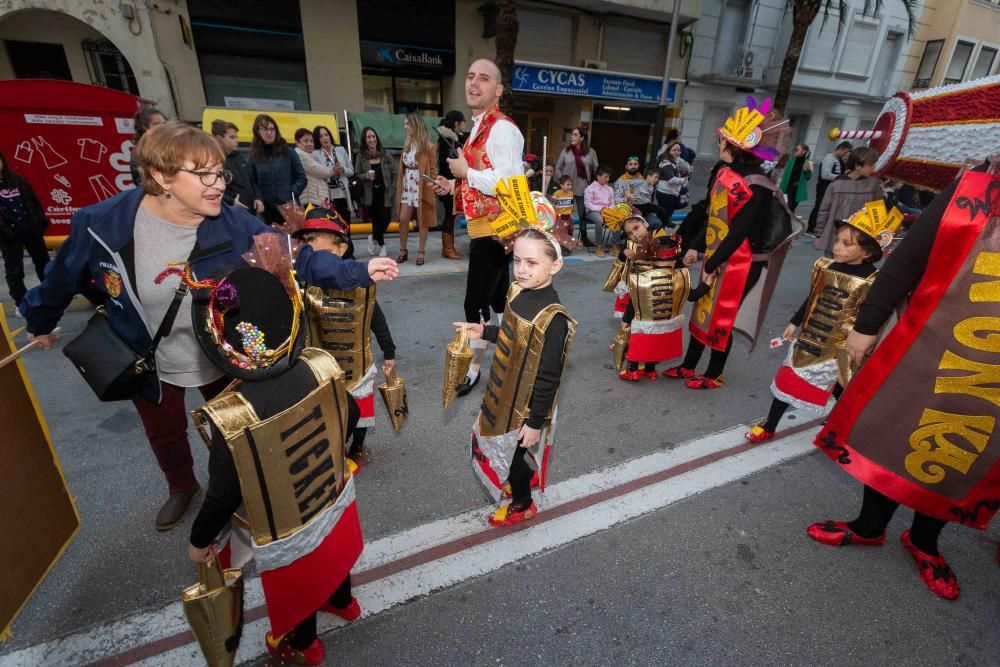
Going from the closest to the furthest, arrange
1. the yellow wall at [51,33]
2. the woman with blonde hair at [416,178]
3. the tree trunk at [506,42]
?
1. the woman with blonde hair at [416,178]
2. the tree trunk at [506,42]
3. the yellow wall at [51,33]

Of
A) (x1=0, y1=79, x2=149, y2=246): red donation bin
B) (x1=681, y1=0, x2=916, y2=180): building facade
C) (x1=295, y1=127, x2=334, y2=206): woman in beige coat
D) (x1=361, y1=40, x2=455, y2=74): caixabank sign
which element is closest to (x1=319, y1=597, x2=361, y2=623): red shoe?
(x1=295, y1=127, x2=334, y2=206): woman in beige coat

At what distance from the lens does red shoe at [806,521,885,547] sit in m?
2.41

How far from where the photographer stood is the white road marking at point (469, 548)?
1.87m

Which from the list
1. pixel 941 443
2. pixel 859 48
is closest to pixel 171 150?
pixel 941 443

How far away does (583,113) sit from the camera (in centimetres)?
1459

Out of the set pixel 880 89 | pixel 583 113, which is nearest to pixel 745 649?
pixel 583 113

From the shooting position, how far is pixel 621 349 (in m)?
4.12

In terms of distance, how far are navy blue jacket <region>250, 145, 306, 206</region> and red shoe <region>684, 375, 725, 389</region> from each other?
5.08m

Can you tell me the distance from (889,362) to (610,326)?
3.35 metres

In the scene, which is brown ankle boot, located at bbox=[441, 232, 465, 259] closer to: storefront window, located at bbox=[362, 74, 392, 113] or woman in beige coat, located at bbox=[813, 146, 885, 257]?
woman in beige coat, located at bbox=[813, 146, 885, 257]

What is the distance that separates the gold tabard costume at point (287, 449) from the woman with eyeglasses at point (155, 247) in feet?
2.65

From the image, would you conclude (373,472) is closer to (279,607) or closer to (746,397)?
(279,607)

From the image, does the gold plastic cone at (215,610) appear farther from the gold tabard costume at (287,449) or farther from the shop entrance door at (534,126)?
the shop entrance door at (534,126)

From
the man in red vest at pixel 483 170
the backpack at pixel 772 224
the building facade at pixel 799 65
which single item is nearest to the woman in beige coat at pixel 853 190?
the backpack at pixel 772 224
